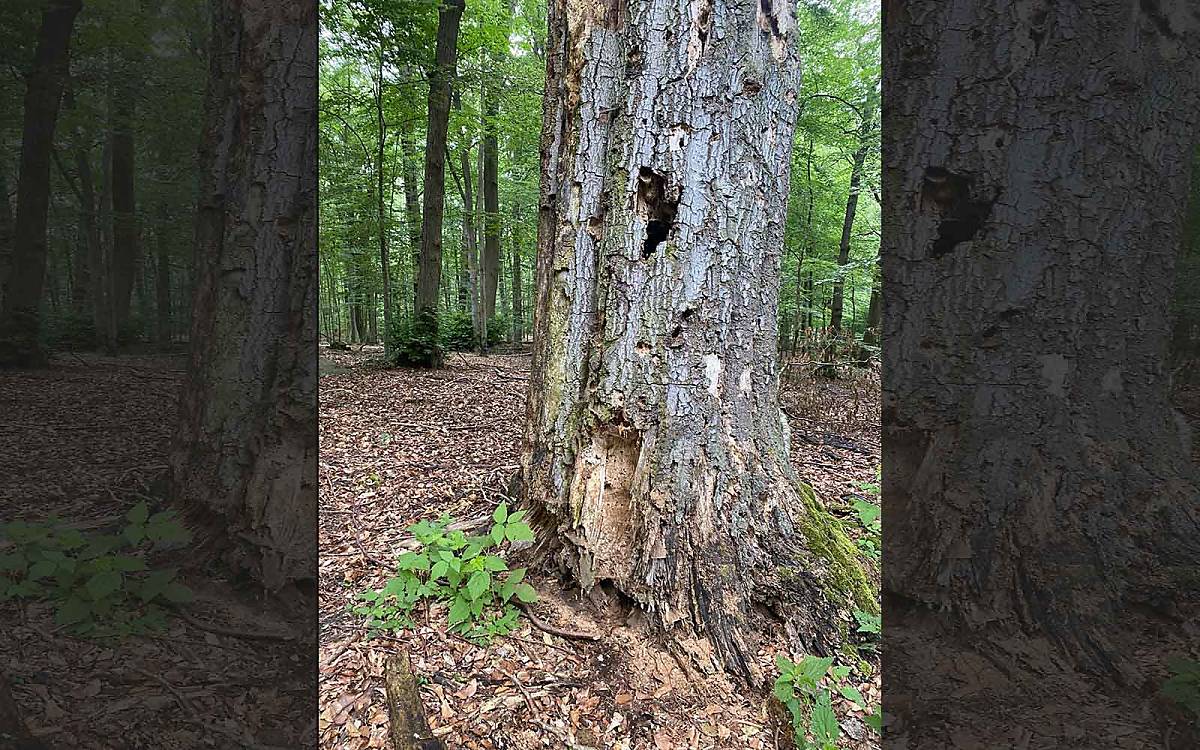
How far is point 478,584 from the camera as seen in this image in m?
1.95

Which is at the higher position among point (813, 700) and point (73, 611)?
point (73, 611)

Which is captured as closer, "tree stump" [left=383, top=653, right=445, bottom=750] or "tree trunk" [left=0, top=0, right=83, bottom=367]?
"tree trunk" [left=0, top=0, right=83, bottom=367]

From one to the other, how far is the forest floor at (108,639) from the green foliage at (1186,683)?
1.95 metres

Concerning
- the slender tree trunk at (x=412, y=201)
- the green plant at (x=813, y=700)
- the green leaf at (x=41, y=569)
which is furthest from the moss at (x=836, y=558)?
the slender tree trunk at (x=412, y=201)

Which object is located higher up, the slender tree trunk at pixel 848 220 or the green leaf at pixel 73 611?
the slender tree trunk at pixel 848 220

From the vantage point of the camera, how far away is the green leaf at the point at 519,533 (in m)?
2.03

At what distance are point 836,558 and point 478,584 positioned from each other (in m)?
1.40

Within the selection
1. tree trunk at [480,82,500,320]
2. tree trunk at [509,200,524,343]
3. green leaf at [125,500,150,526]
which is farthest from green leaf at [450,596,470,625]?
tree trunk at [509,200,524,343]

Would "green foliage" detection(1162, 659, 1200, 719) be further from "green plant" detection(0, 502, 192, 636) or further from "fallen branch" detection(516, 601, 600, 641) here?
"green plant" detection(0, 502, 192, 636)

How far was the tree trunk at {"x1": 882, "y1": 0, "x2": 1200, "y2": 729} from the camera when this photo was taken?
1.36 meters

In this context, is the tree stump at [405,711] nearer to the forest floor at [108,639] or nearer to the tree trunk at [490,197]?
the forest floor at [108,639]

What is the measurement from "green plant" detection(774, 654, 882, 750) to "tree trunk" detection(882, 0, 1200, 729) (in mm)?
149

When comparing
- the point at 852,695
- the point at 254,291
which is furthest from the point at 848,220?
the point at 254,291

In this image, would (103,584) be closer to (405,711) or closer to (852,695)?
(405,711)
